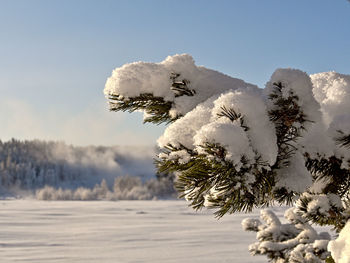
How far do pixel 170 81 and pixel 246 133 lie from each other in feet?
1.42

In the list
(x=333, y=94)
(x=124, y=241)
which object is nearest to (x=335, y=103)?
(x=333, y=94)

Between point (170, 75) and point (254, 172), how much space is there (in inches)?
19.5

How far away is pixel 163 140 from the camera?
130 cm

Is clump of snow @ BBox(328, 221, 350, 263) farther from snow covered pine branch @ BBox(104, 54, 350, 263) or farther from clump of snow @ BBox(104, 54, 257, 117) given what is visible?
clump of snow @ BBox(104, 54, 257, 117)

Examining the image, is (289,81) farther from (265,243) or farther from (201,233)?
(201,233)

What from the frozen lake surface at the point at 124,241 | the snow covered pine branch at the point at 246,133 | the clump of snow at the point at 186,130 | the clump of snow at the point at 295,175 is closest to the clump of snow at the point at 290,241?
the snow covered pine branch at the point at 246,133

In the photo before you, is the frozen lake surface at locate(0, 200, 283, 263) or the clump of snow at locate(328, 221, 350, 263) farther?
the frozen lake surface at locate(0, 200, 283, 263)

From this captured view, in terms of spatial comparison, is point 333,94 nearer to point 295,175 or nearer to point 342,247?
point 295,175

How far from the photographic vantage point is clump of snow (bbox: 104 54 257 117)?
4.90 ft

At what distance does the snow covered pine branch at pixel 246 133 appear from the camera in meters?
1.24

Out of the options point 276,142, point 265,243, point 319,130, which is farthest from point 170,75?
point 265,243

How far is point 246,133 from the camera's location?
1255 mm

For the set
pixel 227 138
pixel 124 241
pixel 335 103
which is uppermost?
pixel 335 103

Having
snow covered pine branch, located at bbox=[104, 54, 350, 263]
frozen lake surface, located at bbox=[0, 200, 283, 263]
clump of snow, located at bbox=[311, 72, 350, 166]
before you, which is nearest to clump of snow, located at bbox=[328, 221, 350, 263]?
snow covered pine branch, located at bbox=[104, 54, 350, 263]
